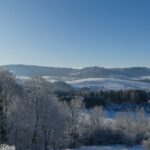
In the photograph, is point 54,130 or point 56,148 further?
point 56,148

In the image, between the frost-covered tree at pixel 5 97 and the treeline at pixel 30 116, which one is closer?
the frost-covered tree at pixel 5 97

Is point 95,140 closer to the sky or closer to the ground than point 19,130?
closer to the ground

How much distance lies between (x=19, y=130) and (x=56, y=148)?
11096 mm

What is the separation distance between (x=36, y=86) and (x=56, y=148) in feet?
46.7

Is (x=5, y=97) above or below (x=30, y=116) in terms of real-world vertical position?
above

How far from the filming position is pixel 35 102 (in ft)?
197


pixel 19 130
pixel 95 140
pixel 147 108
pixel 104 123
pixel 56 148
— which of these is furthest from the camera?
pixel 147 108

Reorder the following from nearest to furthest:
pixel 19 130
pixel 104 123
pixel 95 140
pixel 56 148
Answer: pixel 19 130 → pixel 56 148 → pixel 95 140 → pixel 104 123

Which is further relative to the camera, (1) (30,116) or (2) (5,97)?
(2) (5,97)

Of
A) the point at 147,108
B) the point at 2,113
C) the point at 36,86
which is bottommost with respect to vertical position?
the point at 147,108

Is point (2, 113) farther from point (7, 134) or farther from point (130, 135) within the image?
point (130, 135)

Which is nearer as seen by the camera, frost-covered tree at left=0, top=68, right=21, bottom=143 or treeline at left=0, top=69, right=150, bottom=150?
frost-covered tree at left=0, top=68, right=21, bottom=143

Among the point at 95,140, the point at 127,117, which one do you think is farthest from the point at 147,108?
the point at 95,140

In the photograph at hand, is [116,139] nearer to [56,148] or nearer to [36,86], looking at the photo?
[56,148]
